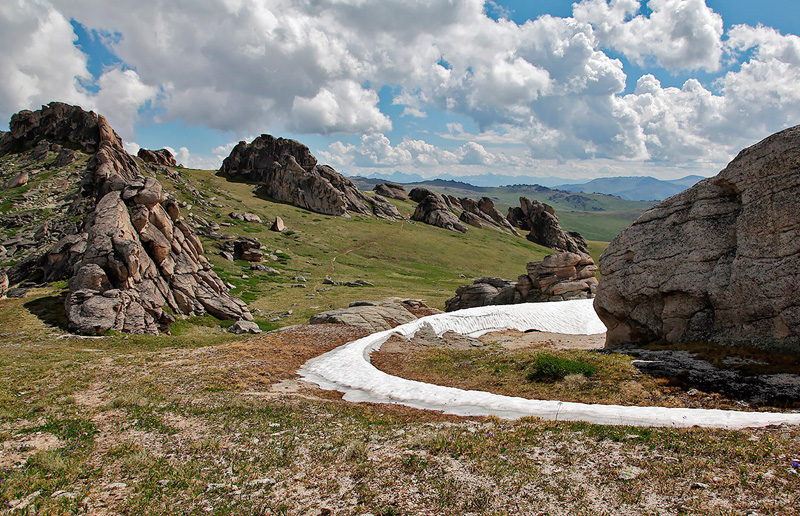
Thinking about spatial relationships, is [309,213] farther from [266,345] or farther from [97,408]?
[97,408]

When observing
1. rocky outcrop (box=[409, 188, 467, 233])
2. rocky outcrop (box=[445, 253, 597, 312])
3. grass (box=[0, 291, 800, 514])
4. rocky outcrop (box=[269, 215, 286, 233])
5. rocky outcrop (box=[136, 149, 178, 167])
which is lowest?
grass (box=[0, 291, 800, 514])

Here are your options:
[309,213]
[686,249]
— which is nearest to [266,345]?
[686,249]

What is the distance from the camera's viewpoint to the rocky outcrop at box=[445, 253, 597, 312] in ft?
200

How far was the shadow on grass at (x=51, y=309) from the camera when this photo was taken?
112 feet

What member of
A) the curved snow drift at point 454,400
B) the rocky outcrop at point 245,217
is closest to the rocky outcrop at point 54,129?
the rocky outcrop at point 245,217

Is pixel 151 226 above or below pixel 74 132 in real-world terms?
below

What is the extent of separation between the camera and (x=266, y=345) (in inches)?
1323

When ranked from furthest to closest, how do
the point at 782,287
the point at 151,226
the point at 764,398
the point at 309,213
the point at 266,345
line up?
the point at 309,213 < the point at 151,226 < the point at 266,345 < the point at 782,287 < the point at 764,398

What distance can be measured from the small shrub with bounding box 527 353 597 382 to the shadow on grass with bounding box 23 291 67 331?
112 feet

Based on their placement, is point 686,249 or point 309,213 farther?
point 309,213

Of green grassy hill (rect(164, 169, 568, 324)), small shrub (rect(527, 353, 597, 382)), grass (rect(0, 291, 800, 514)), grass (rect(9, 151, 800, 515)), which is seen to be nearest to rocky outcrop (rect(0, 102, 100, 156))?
green grassy hill (rect(164, 169, 568, 324))

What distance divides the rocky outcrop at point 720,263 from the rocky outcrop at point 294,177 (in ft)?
436

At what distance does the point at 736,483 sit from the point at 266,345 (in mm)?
29761

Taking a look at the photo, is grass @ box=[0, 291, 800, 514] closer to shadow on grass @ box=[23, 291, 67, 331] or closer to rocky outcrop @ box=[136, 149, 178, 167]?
shadow on grass @ box=[23, 291, 67, 331]
